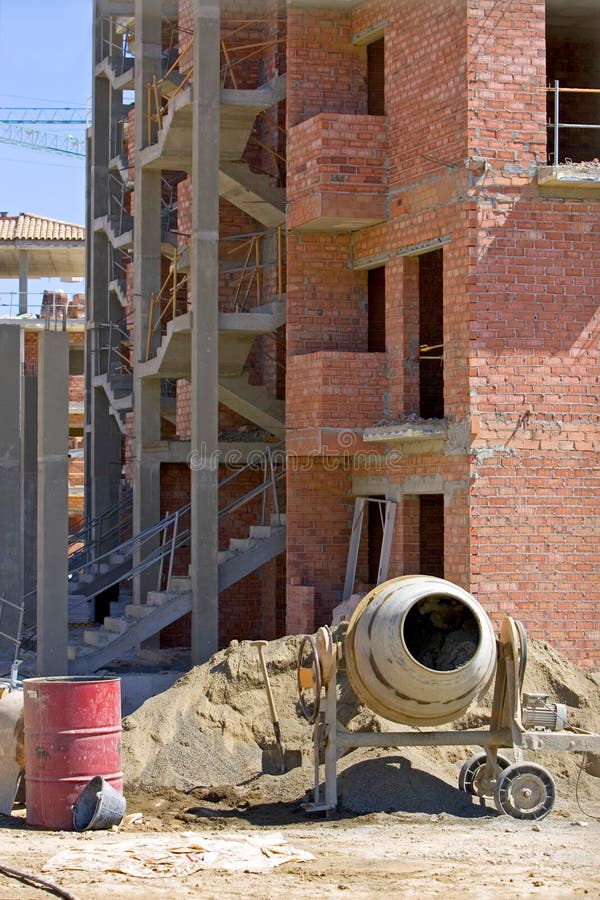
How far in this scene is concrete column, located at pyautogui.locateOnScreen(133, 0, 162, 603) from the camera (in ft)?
75.5

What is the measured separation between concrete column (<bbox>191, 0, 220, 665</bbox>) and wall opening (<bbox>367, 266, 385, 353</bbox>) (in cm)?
203

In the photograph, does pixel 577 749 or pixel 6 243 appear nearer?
pixel 577 749

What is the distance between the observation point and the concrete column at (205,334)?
19.4m

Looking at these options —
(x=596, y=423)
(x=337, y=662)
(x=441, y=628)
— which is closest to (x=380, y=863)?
(x=337, y=662)

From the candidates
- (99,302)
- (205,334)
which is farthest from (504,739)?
(99,302)

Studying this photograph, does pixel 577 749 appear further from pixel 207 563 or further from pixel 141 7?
pixel 141 7

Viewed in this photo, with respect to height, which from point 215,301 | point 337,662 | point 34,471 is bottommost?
point 337,662

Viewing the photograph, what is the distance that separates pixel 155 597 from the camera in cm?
1975

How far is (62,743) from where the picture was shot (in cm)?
1302

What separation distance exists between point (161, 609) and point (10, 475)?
484 cm

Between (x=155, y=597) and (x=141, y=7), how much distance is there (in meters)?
10.1

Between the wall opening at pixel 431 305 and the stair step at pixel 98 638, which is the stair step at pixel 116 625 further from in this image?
the wall opening at pixel 431 305

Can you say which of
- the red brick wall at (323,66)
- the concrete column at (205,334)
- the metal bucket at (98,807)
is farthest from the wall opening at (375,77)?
the metal bucket at (98,807)

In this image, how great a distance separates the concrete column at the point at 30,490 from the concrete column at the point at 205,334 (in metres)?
4.33
